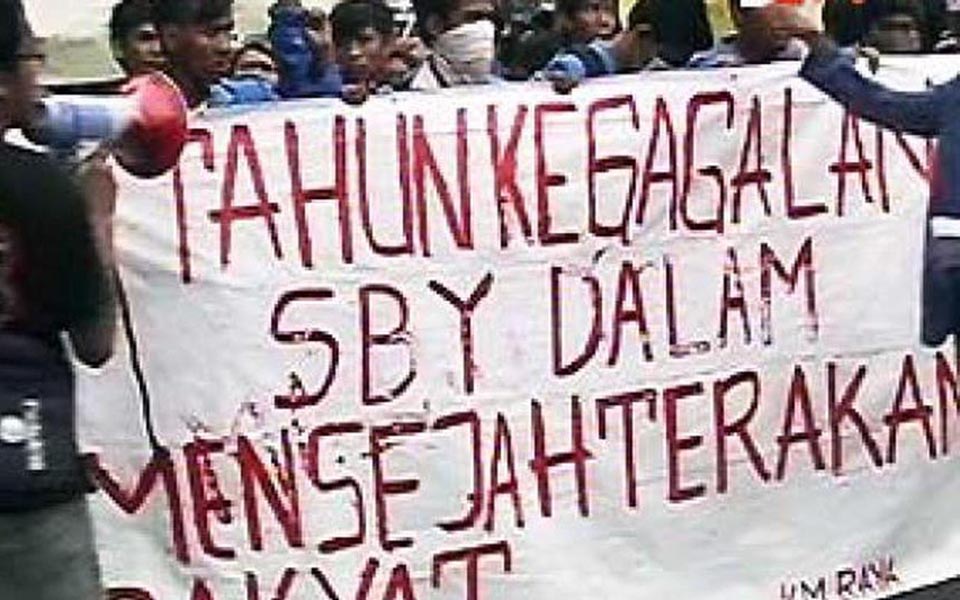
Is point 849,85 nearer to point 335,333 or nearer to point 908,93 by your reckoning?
point 908,93

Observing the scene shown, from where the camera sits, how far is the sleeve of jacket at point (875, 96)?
6496 mm

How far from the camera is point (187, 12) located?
6164 millimetres

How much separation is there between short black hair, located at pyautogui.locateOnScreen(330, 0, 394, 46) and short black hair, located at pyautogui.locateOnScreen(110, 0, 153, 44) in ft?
2.27

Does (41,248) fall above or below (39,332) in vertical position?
above

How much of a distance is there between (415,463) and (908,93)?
5.70 feet

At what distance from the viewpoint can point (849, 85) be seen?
653cm

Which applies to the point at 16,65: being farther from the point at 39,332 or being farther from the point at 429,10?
the point at 429,10

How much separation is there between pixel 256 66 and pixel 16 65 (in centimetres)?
262

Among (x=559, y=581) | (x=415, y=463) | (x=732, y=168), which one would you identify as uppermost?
(x=732, y=168)

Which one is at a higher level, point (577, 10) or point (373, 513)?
point (577, 10)

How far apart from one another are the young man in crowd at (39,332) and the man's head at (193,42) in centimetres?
183

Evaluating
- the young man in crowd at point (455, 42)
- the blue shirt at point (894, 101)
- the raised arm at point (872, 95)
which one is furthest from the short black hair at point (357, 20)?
the blue shirt at point (894, 101)

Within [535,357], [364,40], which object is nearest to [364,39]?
[364,40]

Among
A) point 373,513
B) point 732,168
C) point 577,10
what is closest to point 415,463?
point 373,513
